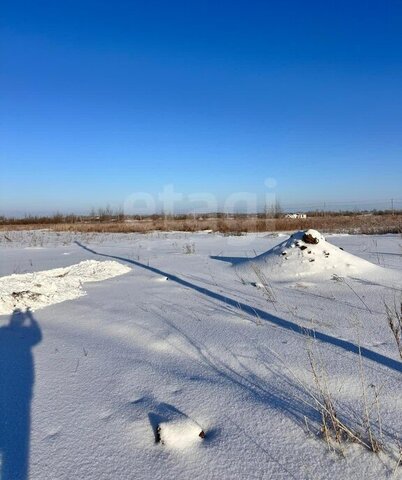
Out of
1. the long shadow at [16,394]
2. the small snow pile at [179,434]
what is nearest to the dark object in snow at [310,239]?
the long shadow at [16,394]

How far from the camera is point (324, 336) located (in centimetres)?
276

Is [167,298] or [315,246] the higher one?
[315,246]

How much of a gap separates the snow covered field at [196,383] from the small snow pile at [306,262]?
622mm

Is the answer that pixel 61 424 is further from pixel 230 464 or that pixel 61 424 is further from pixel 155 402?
pixel 230 464

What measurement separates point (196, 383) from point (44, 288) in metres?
3.07

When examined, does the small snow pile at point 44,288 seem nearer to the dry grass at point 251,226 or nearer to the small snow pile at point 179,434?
the small snow pile at point 179,434

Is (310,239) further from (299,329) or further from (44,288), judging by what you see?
(44,288)

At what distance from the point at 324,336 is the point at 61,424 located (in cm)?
187

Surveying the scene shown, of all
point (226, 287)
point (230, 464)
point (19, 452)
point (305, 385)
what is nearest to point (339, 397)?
point (305, 385)

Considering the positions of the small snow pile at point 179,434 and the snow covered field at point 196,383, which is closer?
the snow covered field at point 196,383

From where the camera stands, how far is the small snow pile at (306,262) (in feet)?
16.6

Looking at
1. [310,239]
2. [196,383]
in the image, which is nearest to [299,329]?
[196,383]

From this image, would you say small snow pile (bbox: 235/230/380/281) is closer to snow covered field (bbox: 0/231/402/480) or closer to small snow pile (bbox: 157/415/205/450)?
Answer: snow covered field (bbox: 0/231/402/480)

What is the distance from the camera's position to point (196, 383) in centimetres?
207
